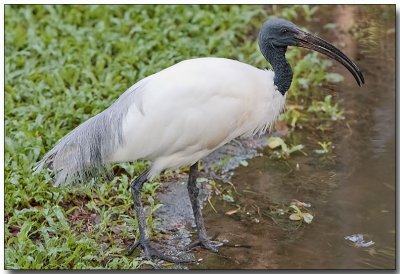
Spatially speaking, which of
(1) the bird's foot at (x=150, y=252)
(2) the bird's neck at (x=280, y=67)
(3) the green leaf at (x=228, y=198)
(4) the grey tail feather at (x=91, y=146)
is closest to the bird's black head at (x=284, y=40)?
(2) the bird's neck at (x=280, y=67)

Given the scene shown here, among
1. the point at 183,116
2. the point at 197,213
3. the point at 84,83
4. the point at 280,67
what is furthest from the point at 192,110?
the point at 84,83

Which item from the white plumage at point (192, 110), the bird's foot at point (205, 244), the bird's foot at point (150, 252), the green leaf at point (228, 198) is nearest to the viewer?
the white plumage at point (192, 110)

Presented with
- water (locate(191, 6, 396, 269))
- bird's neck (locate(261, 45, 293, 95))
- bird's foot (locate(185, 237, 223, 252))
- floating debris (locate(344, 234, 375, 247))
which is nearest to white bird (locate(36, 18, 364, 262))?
bird's neck (locate(261, 45, 293, 95))

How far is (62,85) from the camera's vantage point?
5.17 m

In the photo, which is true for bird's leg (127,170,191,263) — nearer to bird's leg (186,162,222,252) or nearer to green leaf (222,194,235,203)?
bird's leg (186,162,222,252)

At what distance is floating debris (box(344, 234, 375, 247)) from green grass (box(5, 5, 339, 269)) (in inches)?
38.0

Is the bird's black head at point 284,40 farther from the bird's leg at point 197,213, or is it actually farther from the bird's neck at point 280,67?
the bird's leg at point 197,213

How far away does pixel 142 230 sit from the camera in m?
4.02

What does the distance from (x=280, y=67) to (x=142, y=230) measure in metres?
0.92

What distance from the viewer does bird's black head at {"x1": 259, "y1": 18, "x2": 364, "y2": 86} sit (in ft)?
12.9

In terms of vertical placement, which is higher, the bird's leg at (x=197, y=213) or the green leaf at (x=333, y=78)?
the green leaf at (x=333, y=78)

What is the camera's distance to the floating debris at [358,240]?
4113 millimetres

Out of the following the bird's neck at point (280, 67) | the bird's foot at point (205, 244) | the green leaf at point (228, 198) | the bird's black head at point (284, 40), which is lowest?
the bird's foot at point (205, 244)

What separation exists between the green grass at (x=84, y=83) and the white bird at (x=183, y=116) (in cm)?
22
